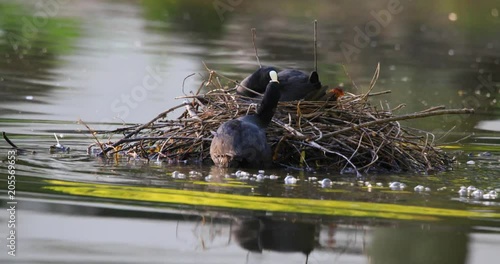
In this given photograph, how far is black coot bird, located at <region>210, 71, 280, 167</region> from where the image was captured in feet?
32.4

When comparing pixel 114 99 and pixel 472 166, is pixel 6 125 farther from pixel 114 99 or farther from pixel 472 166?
pixel 472 166

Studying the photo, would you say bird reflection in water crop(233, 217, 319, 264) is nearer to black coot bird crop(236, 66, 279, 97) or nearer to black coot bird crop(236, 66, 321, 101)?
black coot bird crop(236, 66, 321, 101)

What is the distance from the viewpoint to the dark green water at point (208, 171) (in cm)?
707

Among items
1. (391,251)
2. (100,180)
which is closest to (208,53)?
(100,180)

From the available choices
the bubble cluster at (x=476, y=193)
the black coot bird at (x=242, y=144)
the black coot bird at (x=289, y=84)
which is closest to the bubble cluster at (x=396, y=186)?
the bubble cluster at (x=476, y=193)

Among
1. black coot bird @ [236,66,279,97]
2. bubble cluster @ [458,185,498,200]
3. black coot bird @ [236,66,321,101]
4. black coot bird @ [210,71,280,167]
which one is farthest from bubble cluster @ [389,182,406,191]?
black coot bird @ [236,66,279,97]

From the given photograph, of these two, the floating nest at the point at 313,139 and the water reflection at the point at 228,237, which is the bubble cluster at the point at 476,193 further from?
the water reflection at the point at 228,237

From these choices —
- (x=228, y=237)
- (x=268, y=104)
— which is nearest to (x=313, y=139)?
(x=268, y=104)

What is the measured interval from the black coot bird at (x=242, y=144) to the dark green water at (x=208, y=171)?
184 millimetres

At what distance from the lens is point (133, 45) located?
75.4 feet

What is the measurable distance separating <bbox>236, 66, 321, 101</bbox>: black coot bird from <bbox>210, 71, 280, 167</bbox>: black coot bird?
81 cm

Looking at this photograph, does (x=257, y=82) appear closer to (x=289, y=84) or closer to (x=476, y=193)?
(x=289, y=84)

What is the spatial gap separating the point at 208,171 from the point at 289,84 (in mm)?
1579

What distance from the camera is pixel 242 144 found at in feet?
32.4
